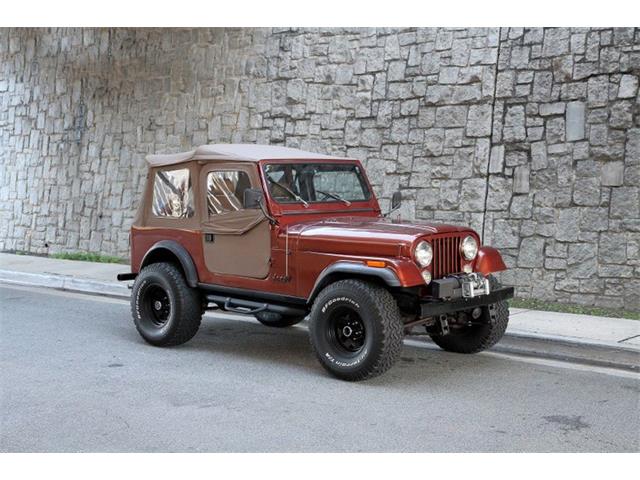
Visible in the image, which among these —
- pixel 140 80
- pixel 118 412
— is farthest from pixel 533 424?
pixel 140 80

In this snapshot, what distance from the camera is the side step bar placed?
289 inches

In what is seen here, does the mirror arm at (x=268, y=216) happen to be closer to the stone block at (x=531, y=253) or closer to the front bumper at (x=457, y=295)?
the front bumper at (x=457, y=295)


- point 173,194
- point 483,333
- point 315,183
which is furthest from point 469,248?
point 173,194

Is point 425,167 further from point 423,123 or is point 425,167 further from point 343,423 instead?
point 343,423

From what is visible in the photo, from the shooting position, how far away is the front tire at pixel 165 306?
26.0 ft

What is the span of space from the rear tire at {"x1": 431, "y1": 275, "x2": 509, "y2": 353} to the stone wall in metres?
3.30

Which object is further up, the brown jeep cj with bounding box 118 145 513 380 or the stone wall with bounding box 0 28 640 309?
the stone wall with bounding box 0 28 640 309

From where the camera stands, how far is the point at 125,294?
1177 cm

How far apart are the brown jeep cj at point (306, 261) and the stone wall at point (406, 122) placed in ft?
11.3

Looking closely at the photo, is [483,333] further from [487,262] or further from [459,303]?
[459,303]

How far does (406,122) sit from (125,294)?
15.9ft

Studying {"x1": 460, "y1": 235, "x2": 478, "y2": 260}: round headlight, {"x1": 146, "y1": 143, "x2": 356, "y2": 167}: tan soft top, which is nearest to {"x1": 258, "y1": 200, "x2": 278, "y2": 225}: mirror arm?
{"x1": 146, "y1": 143, "x2": 356, "y2": 167}: tan soft top

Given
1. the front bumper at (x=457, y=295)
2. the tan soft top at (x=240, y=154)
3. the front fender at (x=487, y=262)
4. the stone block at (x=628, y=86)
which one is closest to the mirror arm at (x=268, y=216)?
the tan soft top at (x=240, y=154)

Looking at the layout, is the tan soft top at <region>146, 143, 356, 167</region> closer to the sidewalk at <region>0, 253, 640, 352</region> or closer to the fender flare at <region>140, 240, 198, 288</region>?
the fender flare at <region>140, 240, 198, 288</region>
